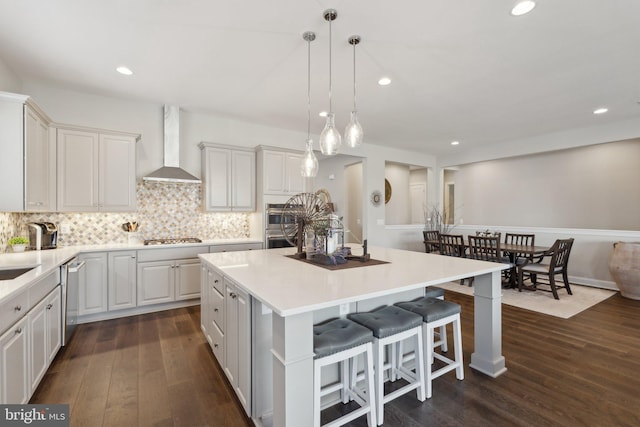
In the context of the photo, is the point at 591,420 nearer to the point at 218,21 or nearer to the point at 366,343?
the point at 366,343

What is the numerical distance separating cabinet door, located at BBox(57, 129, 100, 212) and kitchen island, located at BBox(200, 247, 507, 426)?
2.03 meters

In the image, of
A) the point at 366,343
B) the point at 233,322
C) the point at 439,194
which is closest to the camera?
the point at 366,343

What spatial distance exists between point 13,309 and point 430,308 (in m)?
2.58

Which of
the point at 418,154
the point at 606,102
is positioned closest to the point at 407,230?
the point at 418,154

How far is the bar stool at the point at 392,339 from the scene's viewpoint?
178 cm

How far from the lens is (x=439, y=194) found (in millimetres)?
7387

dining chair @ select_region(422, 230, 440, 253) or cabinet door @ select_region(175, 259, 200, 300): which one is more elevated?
dining chair @ select_region(422, 230, 440, 253)

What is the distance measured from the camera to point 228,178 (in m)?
4.35

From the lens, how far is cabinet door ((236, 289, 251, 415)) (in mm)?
1745

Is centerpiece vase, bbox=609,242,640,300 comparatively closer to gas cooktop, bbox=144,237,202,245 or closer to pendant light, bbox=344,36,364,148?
pendant light, bbox=344,36,364,148

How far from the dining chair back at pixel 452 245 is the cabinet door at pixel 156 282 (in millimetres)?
4345

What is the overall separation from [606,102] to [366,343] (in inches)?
182

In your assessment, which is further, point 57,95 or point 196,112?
point 196,112

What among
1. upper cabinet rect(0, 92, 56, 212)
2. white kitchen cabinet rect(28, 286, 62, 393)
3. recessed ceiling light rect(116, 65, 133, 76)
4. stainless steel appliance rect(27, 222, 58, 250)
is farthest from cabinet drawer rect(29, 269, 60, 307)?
recessed ceiling light rect(116, 65, 133, 76)
